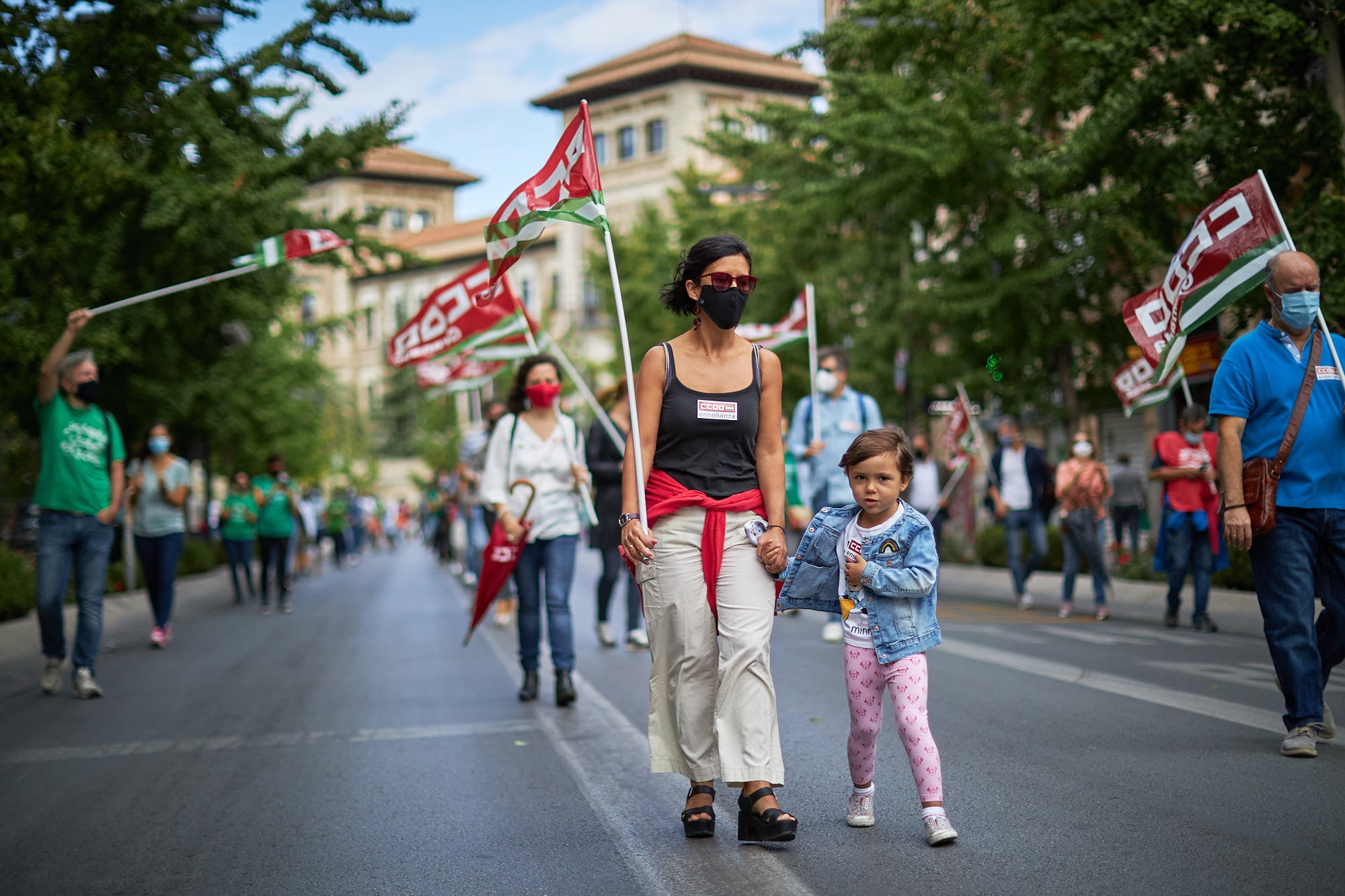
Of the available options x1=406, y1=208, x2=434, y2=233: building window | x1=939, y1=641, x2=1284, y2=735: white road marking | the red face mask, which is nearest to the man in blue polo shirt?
x1=939, y1=641, x2=1284, y2=735: white road marking

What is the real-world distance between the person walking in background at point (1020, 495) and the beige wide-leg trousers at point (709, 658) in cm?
984

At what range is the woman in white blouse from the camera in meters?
8.50

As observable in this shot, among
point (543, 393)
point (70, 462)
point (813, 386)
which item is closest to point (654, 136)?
point (813, 386)

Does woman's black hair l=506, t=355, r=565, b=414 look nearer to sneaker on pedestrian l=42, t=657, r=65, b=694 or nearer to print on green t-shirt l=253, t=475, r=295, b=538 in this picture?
sneaker on pedestrian l=42, t=657, r=65, b=694

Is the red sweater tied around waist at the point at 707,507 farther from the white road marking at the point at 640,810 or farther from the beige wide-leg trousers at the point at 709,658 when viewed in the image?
the white road marking at the point at 640,810

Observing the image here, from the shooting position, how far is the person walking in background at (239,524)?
18.0m

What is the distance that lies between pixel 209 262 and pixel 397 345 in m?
3.36

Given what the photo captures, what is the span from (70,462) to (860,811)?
639cm

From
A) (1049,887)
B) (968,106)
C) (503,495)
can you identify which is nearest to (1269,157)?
(968,106)

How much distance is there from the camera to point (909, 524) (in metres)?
4.83

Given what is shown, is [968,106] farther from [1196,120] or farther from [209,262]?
[209,262]

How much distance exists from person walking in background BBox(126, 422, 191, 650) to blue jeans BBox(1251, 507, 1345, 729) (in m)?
8.72

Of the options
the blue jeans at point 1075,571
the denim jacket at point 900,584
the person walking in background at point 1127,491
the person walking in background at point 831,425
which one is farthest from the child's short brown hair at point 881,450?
the person walking in background at point 1127,491

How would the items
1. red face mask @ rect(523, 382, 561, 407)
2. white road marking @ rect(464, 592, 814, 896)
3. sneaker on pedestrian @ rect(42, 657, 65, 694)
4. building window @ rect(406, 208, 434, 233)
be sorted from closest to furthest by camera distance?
1. white road marking @ rect(464, 592, 814, 896)
2. red face mask @ rect(523, 382, 561, 407)
3. sneaker on pedestrian @ rect(42, 657, 65, 694)
4. building window @ rect(406, 208, 434, 233)
